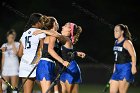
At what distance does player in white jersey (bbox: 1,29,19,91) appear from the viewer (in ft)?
46.5

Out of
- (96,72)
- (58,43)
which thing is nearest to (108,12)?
(96,72)

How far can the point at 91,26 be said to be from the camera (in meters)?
23.9

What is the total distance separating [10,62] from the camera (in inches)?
564

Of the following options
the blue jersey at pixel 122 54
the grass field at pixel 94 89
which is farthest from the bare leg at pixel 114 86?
the grass field at pixel 94 89

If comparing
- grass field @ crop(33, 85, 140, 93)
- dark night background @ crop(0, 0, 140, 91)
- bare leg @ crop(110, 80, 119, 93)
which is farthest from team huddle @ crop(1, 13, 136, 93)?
dark night background @ crop(0, 0, 140, 91)

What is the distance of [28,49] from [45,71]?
1.78ft

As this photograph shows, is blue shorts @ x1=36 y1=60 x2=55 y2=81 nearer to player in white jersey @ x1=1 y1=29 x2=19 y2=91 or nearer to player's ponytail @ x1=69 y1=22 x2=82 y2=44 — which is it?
player's ponytail @ x1=69 y1=22 x2=82 y2=44

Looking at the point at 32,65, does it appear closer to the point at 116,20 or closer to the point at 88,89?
the point at 88,89

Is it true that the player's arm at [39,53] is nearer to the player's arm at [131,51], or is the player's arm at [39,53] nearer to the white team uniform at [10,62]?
the player's arm at [131,51]

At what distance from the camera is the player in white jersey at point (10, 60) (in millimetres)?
14172

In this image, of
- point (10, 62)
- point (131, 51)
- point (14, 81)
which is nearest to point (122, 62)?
point (131, 51)

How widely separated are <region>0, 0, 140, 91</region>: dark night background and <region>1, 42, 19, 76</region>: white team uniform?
28.3 ft

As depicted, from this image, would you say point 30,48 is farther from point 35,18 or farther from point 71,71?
point 71,71

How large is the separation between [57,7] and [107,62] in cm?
319
